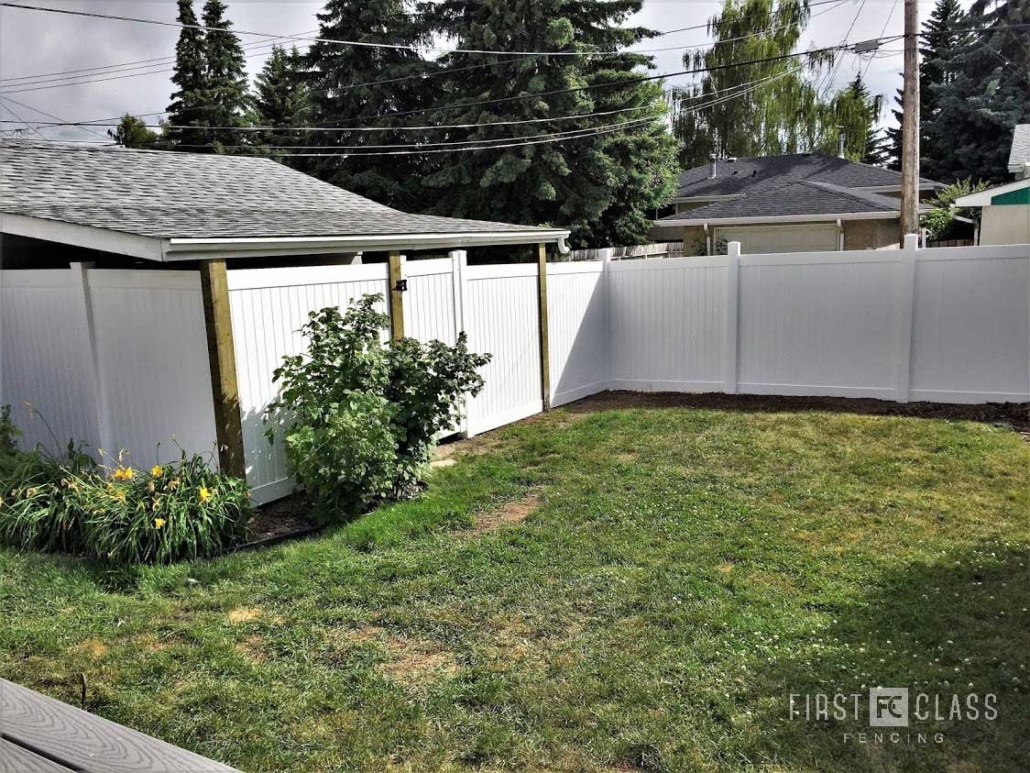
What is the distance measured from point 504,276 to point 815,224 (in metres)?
13.3

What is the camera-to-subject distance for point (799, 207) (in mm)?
19234

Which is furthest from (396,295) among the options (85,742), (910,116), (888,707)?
(910,116)

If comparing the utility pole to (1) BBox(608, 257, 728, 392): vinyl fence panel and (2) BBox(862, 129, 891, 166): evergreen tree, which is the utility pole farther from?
(2) BBox(862, 129, 891, 166): evergreen tree

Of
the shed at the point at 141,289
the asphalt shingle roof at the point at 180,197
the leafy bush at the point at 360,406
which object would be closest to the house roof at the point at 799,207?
the asphalt shingle roof at the point at 180,197

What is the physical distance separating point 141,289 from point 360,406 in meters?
1.92

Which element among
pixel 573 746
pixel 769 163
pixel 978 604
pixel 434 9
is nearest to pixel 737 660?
pixel 573 746

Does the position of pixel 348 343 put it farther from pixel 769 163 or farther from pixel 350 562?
pixel 769 163

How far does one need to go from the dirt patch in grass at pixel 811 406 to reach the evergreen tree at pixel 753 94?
75.5ft

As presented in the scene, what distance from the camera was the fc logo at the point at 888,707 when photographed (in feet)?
10.4

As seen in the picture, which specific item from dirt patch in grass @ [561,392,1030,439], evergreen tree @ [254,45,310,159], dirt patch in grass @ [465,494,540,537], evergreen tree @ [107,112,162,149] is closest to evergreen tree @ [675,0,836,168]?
evergreen tree @ [254,45,310,159]

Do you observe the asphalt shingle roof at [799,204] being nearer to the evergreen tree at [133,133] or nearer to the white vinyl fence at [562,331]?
the white vinyl fence at [562,331]

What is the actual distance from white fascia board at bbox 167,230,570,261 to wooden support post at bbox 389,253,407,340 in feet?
0.53

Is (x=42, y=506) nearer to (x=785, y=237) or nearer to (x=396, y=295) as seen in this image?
(x=396, y=295)

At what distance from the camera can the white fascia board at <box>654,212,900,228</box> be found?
59.7 feet
